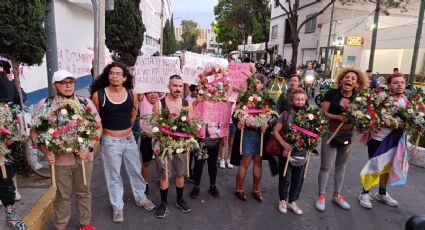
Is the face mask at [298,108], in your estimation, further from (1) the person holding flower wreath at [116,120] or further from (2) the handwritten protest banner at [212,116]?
(1) the person holding flower wreath at [116,120]

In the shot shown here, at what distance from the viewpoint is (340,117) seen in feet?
14.8

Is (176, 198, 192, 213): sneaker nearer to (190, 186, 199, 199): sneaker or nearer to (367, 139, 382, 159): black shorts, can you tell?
(190, 186, 199, 199): sneaker

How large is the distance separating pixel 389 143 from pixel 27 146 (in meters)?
5.34

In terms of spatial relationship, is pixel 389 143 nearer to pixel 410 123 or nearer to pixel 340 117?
pixel 410 123

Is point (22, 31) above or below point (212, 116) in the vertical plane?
above

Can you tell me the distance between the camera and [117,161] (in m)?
4.06

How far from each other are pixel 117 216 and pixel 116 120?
4.03 feet

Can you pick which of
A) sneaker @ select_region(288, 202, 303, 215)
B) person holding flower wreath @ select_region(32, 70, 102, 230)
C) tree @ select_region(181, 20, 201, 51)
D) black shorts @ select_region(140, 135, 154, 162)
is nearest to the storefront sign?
sneaker @ select_region(288, 202, 303, 215)

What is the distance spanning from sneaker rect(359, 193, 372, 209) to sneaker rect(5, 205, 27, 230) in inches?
176

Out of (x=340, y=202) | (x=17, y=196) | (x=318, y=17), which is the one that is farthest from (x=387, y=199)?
(x=318, y=17)

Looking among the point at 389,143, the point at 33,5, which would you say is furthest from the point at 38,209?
the point at 389,143

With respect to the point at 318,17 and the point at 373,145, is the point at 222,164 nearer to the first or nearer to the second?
the point at 373,145

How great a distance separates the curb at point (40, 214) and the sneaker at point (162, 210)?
1322mm

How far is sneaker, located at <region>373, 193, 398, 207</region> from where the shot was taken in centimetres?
503
